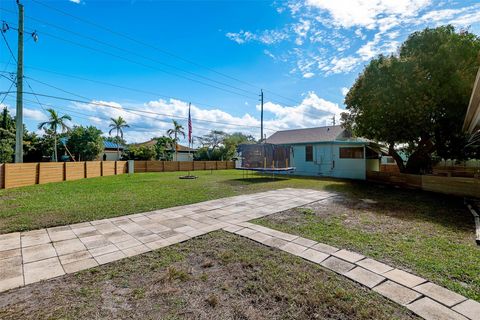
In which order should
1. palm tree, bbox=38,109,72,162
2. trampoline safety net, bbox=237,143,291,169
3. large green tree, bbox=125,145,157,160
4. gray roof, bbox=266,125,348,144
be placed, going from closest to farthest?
trampoline safety net, bbox=237,143,291,169
gray roof, bbox=266,125,348,144
palm tree, bbox=38,109,72,162
large green tree, bbox=125,145,157,160

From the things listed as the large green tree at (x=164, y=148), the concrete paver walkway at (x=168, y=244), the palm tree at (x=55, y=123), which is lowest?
the concrete paver walkway at (x=168, y=244)

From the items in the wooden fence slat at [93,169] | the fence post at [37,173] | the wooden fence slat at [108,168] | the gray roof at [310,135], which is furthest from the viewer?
the gray roof at [310,135]

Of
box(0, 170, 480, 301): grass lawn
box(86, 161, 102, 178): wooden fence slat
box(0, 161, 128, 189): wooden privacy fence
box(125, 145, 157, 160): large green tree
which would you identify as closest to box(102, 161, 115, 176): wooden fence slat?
box(0, 161, 128, 189): wooden privacy fence

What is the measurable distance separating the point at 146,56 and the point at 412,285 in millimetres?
17988

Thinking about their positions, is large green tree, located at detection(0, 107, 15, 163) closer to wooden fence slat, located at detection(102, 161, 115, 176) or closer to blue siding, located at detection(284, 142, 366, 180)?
wooden fence slat, located at detection(102, 161, 115, 176)

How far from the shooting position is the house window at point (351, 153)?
516 inches

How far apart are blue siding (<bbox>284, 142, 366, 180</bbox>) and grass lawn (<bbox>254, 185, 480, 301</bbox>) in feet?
22.2

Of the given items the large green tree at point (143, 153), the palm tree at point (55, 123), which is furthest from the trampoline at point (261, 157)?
the palm tree at point (55, 123)

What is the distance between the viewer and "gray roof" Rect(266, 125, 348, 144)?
16.3m

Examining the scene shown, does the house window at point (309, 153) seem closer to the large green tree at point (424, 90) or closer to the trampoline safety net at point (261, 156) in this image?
the trampoline safety net at point (261, 156)

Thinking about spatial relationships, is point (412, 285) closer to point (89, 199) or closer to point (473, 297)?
point (473, 297)

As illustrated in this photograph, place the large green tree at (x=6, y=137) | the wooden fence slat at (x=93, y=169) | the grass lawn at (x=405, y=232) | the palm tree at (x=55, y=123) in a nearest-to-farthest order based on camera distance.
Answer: the grass lawn at (x=405, y=232) < the wooden fence slat at (x=93, y=169) < the large green tree at (x=6, y=137) < the palm tree at (x=55, y=123)

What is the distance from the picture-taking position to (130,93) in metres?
18.7

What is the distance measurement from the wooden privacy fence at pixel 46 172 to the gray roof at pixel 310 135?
13.7 meters
